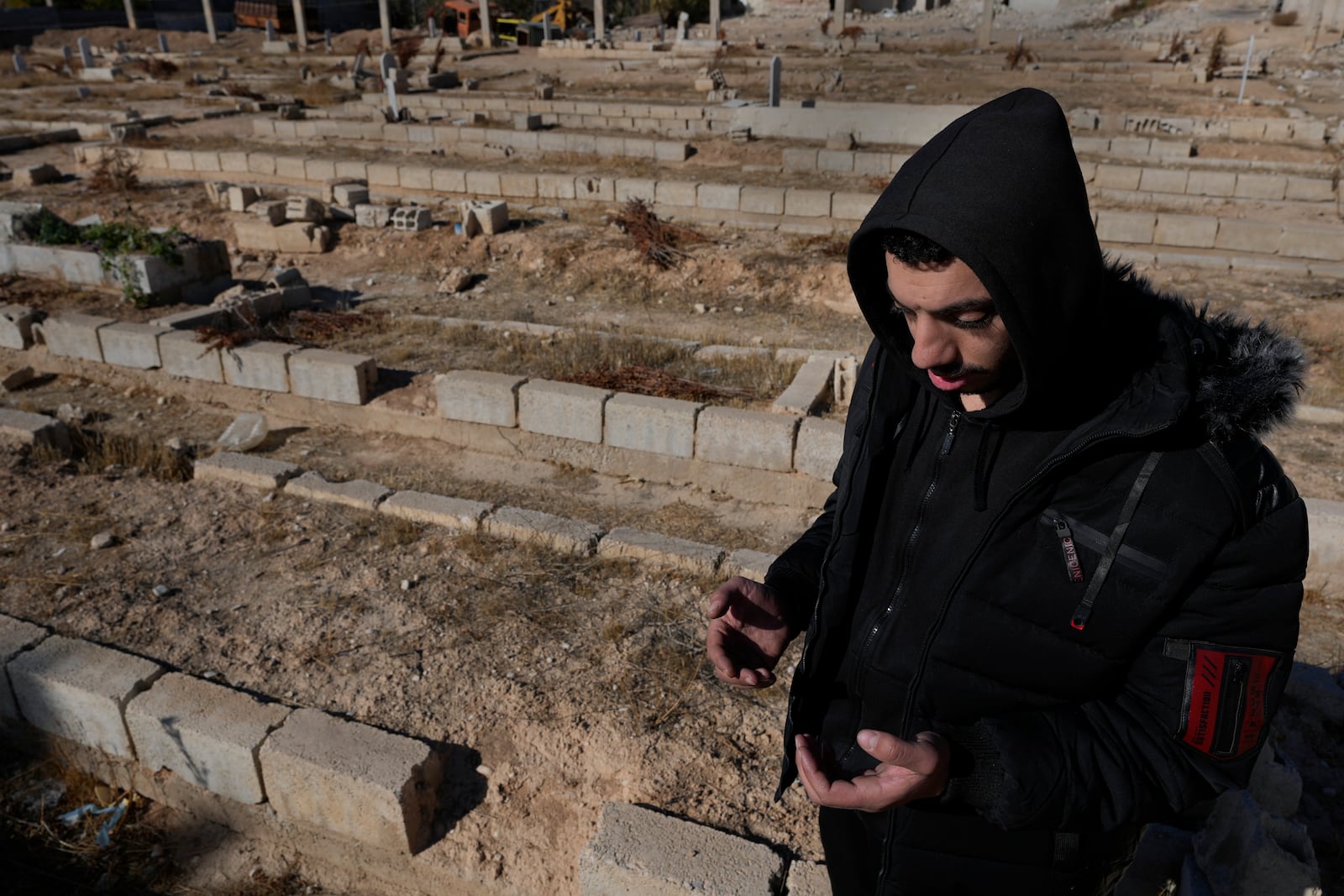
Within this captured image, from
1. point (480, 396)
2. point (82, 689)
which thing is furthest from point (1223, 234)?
point (82, 689)

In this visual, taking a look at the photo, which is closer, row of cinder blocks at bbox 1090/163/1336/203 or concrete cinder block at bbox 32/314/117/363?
concrete cinder block at bbox 32/314/117/363

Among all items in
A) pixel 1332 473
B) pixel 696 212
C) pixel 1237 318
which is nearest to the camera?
pixel 1237 318

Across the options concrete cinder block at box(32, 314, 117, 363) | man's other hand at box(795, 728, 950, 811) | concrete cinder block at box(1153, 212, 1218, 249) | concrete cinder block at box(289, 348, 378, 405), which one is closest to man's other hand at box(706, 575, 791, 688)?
man's other hand at box(795, 728, 950, 811)

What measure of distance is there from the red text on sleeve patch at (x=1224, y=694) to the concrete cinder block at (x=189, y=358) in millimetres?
8690

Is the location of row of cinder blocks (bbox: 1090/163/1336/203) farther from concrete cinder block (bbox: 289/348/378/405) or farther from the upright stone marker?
the upright stone marker

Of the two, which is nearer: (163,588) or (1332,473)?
(163,588)

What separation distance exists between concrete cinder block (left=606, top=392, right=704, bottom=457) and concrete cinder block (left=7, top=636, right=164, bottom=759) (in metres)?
3.65

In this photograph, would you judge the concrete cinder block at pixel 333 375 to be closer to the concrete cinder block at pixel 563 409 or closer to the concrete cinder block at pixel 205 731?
the concrete cinder block at pixel 563 409

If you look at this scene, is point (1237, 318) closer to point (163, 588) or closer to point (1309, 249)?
point (163, 588)

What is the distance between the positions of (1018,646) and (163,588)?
5003 millimetres

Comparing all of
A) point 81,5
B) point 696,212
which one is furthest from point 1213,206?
point 81,5

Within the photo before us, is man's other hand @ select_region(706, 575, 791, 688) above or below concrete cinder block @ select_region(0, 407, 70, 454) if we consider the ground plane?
above

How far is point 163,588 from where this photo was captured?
5168 millimetres

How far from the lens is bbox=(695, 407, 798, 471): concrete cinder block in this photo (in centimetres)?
666
